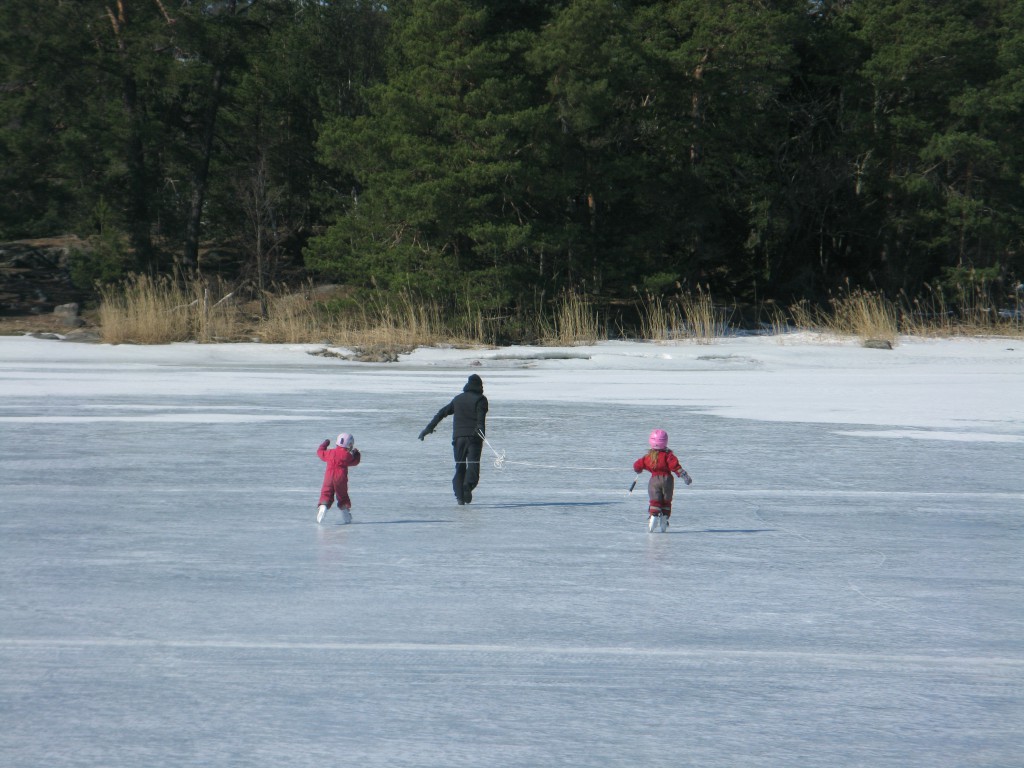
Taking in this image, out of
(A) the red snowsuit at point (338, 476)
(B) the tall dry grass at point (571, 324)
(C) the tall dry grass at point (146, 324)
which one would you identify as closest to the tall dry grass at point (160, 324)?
(C) the tall dry grass at point (146, 324)

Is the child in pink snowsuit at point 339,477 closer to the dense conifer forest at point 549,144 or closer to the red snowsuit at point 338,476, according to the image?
the red snowsuit at point 338,476

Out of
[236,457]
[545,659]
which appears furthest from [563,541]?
[236,457]

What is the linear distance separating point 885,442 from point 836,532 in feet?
15.2

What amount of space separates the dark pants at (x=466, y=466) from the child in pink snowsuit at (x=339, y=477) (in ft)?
3.04

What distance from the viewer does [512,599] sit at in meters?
5.85

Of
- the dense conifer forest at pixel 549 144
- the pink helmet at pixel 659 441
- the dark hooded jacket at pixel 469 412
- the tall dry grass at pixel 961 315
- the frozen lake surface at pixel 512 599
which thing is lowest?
the frozen lake surface at pixel 512 599

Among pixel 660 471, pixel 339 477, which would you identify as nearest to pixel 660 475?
pixel 660 471

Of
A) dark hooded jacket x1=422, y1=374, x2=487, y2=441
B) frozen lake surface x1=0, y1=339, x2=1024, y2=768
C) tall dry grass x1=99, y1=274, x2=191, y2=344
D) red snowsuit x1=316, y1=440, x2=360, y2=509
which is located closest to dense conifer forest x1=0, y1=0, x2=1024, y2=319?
tall dry grass x1=99, y1=274, x2=191, y2=344

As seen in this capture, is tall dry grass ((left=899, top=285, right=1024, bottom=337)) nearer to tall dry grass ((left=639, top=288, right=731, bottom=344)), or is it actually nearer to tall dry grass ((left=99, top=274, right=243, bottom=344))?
tall dry grass ((left=639, top=288, right=731, bottom=344))

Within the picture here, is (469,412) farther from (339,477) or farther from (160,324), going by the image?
(160,324)

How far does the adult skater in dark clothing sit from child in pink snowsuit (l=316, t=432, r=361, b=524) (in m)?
0.78

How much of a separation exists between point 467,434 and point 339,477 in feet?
3.51

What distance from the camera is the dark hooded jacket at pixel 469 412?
8.35 metres

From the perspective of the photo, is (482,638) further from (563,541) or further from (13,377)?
(13,377)
